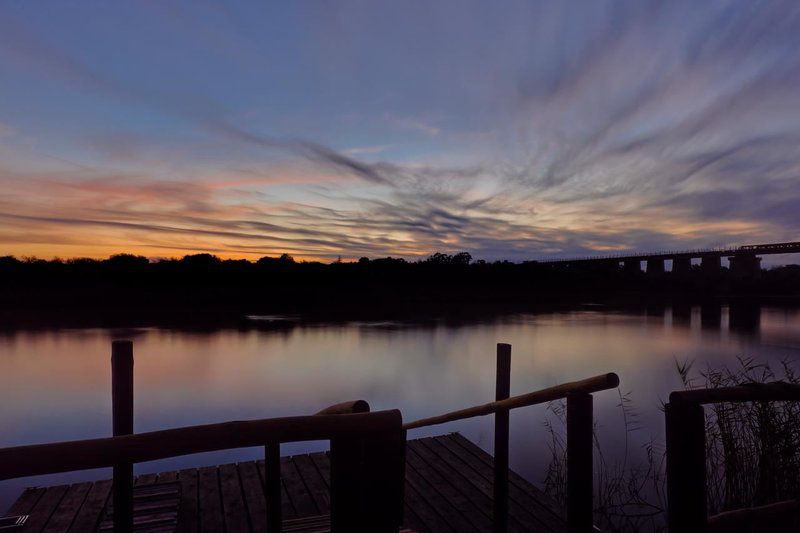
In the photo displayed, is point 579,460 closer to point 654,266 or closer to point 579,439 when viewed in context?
point 579,439

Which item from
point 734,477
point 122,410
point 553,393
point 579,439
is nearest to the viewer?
point 122,410

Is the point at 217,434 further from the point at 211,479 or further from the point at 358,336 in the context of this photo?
the point at 358,336

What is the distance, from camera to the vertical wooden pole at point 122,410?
7.94 feet

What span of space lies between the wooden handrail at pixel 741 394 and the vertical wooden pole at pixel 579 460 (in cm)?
54

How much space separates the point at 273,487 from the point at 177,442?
90cm

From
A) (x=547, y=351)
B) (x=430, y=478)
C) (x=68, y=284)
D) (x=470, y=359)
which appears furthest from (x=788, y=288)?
(x=68, y=284)

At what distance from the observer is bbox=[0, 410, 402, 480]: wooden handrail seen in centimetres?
142

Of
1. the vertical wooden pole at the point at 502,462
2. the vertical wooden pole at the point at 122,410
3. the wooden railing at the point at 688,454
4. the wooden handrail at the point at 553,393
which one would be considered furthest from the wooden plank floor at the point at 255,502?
the wooden railing at the point at 688,454

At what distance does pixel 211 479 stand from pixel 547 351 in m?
28.1

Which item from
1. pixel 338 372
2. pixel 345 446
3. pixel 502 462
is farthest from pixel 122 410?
pixel 338 372

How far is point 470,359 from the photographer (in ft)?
92.6

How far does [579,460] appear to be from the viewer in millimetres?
2896

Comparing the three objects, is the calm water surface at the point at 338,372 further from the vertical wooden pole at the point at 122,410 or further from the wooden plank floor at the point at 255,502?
the vertical wooden pole at the point at 122,410

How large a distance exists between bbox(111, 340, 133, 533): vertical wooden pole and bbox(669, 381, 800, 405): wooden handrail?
2.69m
